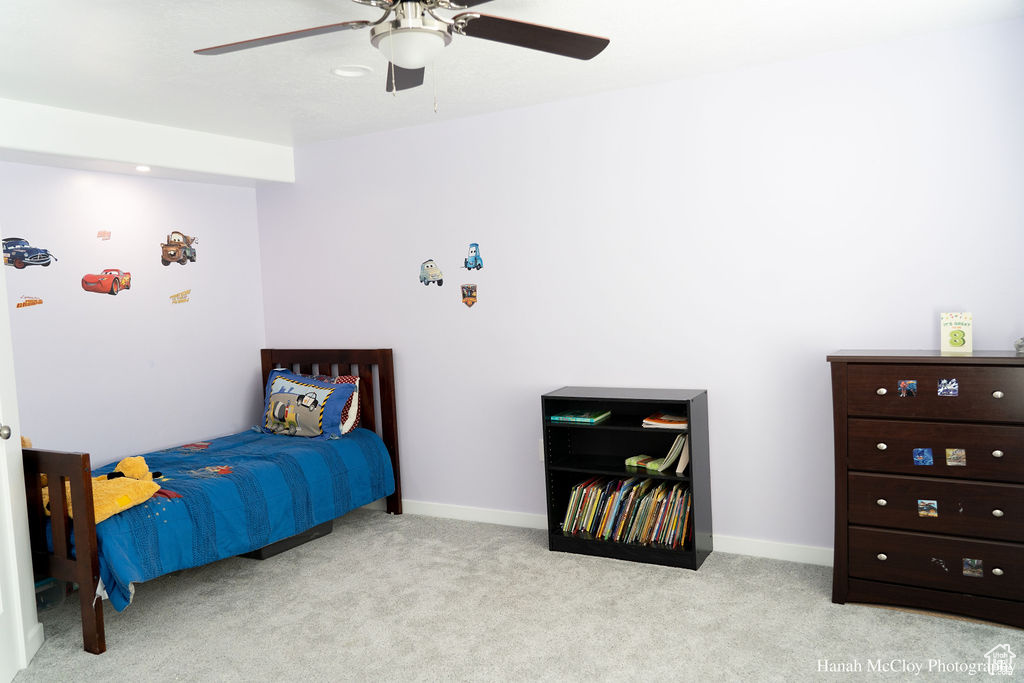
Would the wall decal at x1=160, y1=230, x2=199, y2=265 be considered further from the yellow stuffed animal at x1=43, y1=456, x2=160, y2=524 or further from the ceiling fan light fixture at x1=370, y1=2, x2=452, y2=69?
the ceiling fan light fixture at x1=370, y1=2, x2=452, y2=69

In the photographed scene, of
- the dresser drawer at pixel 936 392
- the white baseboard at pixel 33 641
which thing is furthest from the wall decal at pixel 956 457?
the white baseboard at pixel 33 641

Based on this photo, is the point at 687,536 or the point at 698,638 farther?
the point at 687,536

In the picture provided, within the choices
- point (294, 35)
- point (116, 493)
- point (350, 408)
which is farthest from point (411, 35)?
point (350, 408)

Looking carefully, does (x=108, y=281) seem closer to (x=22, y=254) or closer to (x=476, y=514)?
(x=22, y=254)

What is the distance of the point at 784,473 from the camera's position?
3.39 metres

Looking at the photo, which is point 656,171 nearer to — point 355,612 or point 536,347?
point 536,347

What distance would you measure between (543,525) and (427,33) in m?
2.67

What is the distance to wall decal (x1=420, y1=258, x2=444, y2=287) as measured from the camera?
4.21 meters

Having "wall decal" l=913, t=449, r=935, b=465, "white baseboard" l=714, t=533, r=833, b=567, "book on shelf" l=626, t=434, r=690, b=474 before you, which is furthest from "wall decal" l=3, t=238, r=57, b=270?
"wall decal" l=913, t=449, r=935, b=465

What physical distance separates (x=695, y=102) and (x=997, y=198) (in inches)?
49.5

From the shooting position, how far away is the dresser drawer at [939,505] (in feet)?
8.55

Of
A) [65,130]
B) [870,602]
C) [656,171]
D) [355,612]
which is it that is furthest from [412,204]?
[870,602]

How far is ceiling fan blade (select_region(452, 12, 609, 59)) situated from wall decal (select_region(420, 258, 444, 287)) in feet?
6.84

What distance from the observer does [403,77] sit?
2467 mm
